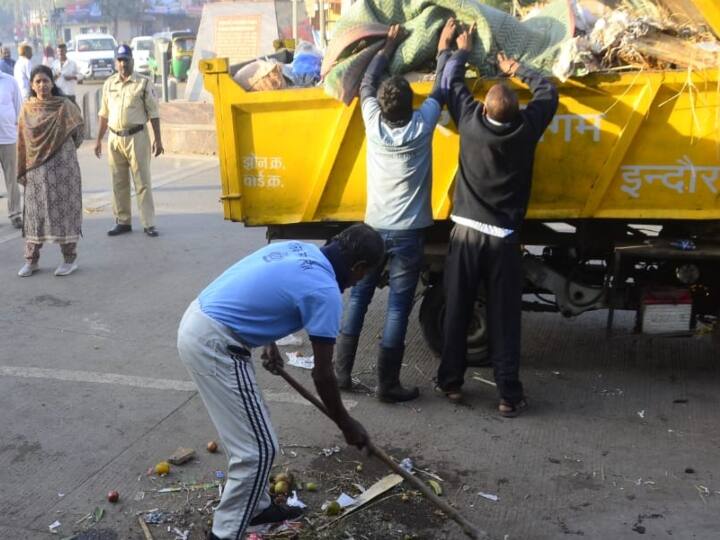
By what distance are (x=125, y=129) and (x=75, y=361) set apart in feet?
11.8

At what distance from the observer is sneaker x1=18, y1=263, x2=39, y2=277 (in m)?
7.89

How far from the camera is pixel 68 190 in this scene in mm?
7832

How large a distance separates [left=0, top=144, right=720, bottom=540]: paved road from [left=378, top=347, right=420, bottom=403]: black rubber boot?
73mm

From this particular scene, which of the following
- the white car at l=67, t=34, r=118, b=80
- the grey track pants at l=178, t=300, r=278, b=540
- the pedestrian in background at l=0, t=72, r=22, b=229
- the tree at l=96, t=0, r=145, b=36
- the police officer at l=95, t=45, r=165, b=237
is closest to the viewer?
the grey track pants at l=178, t=300, r=278, b=540

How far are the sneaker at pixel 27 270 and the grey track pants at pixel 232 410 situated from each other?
497cm

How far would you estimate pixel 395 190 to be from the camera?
5.02 metres

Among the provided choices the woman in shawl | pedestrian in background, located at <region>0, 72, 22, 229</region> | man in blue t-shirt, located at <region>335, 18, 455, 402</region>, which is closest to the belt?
the woman in shawl

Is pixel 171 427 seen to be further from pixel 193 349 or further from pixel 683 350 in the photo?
pixel 683 350

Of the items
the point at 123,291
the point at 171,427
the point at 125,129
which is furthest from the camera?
the point at 125,129

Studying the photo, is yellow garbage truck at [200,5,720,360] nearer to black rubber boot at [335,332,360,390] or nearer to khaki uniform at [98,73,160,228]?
black rubber boot at [335,332,360,390]

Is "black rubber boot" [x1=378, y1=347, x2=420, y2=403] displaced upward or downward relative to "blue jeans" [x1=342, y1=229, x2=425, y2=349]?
downward

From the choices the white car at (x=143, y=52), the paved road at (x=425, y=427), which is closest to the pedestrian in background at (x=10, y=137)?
the paved road at (x=425, y=427)

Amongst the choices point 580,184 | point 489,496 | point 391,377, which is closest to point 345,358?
point 391,377

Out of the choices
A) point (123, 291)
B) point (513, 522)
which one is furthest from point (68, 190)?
point (513, 522)
